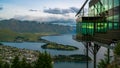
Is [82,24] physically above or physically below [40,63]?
above

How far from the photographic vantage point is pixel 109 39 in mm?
41250

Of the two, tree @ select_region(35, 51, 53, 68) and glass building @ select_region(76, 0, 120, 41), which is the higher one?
glass building @ select_region(76, 0, 120, 41)

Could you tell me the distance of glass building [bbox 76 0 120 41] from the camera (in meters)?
46.3

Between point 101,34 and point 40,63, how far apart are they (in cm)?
3624

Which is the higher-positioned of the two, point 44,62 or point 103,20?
point 103,20

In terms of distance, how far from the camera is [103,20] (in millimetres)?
50875

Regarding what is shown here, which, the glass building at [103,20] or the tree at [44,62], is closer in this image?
the glass building at [103,20]

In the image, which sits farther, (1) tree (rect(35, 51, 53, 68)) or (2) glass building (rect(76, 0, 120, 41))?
(1) tree (rect(35, 51, 53, 68))

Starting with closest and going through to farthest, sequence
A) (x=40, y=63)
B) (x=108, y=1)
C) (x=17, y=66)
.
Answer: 1. (x=108, y=1)
2. (x=40, y=63)
3. (x=17, y=66)

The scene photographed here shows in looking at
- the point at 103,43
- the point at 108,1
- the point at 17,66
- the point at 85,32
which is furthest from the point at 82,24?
the point at 17,66

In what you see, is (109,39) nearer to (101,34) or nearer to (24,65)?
(101,34)

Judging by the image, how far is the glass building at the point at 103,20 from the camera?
4634 centimetres

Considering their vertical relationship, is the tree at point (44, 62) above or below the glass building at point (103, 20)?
below

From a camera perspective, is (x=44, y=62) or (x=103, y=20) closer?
(x=103, y=20)
